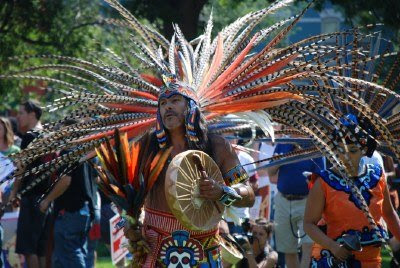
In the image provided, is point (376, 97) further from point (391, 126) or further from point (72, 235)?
point (72, 235)

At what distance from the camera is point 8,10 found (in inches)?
732

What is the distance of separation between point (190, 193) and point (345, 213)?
129cm

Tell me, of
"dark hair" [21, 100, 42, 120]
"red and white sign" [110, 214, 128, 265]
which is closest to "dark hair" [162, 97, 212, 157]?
"red and white sign" [110, 214, 128, 265]

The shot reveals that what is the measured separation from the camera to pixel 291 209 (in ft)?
34.2

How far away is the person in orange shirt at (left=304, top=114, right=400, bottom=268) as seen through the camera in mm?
6848

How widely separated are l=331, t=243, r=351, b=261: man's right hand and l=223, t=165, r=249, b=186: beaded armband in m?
0.80

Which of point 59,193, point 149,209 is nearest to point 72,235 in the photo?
point 59,193

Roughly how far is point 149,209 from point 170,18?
32.7ft

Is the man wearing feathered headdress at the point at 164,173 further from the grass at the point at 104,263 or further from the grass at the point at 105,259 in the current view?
the grass at the point at 104,263

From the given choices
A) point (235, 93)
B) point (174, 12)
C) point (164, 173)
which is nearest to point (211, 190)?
point (164, 173)

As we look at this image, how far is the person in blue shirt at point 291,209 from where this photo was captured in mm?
10289

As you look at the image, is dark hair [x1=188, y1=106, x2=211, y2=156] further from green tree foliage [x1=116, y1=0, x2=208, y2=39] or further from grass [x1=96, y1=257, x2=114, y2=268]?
green tree foliage [x1=116, y1=0, x2=208, y2=39]

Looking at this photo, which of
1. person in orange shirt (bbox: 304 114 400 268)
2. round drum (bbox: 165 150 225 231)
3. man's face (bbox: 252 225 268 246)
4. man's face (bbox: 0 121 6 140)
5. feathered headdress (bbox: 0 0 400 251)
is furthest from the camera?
man's face (bbox: 0 121 6 140)

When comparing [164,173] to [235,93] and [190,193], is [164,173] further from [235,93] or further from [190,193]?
[235,93]
